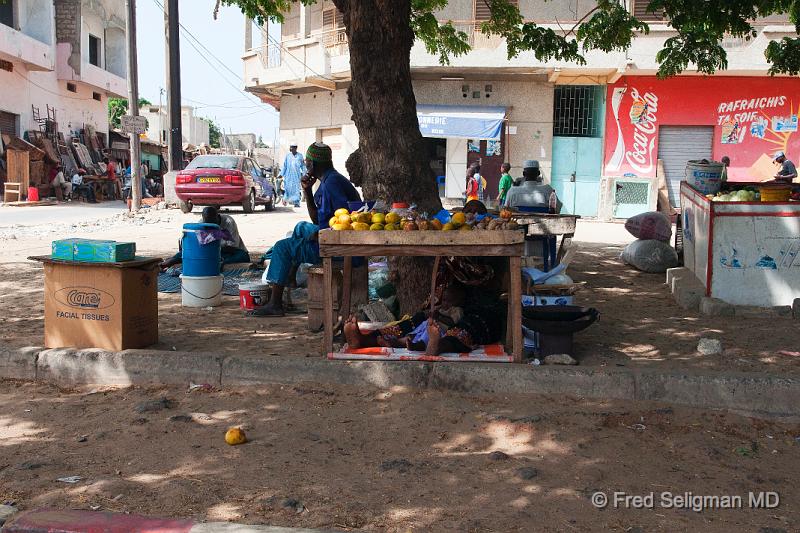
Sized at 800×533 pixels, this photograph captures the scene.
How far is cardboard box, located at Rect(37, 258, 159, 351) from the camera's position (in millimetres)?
5090

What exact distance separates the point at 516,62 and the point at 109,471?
64.0ft

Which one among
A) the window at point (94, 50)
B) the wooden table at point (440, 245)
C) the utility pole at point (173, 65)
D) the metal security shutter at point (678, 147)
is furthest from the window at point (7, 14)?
the wooden table at point (440, 245)

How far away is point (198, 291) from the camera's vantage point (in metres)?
7.09

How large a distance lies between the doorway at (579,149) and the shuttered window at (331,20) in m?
7.18

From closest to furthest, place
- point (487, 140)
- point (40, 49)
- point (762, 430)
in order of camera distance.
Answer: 1. point (762, 430)
2. point (487, 140)
3. point (40, 49)

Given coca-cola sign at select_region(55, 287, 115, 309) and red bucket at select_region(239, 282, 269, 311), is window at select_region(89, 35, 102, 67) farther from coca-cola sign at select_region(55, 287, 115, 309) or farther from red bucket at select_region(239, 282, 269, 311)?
coca-cola sign at select_region(55, 287, 115, 309)

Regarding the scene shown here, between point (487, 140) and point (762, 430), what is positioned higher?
point (487, 140)

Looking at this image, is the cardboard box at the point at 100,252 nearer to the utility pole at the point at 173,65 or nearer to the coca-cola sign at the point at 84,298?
the coca-cola sign at the point at 84,298

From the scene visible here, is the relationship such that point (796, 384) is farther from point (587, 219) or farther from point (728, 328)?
point (587, 219)

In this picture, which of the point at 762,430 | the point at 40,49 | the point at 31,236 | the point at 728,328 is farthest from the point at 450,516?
the point at 40,49

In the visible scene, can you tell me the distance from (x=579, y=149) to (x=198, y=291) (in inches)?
685

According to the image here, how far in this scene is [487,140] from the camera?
890 inches

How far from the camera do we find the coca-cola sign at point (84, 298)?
201 inches

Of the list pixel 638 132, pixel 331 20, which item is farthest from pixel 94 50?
pixel 638 132
